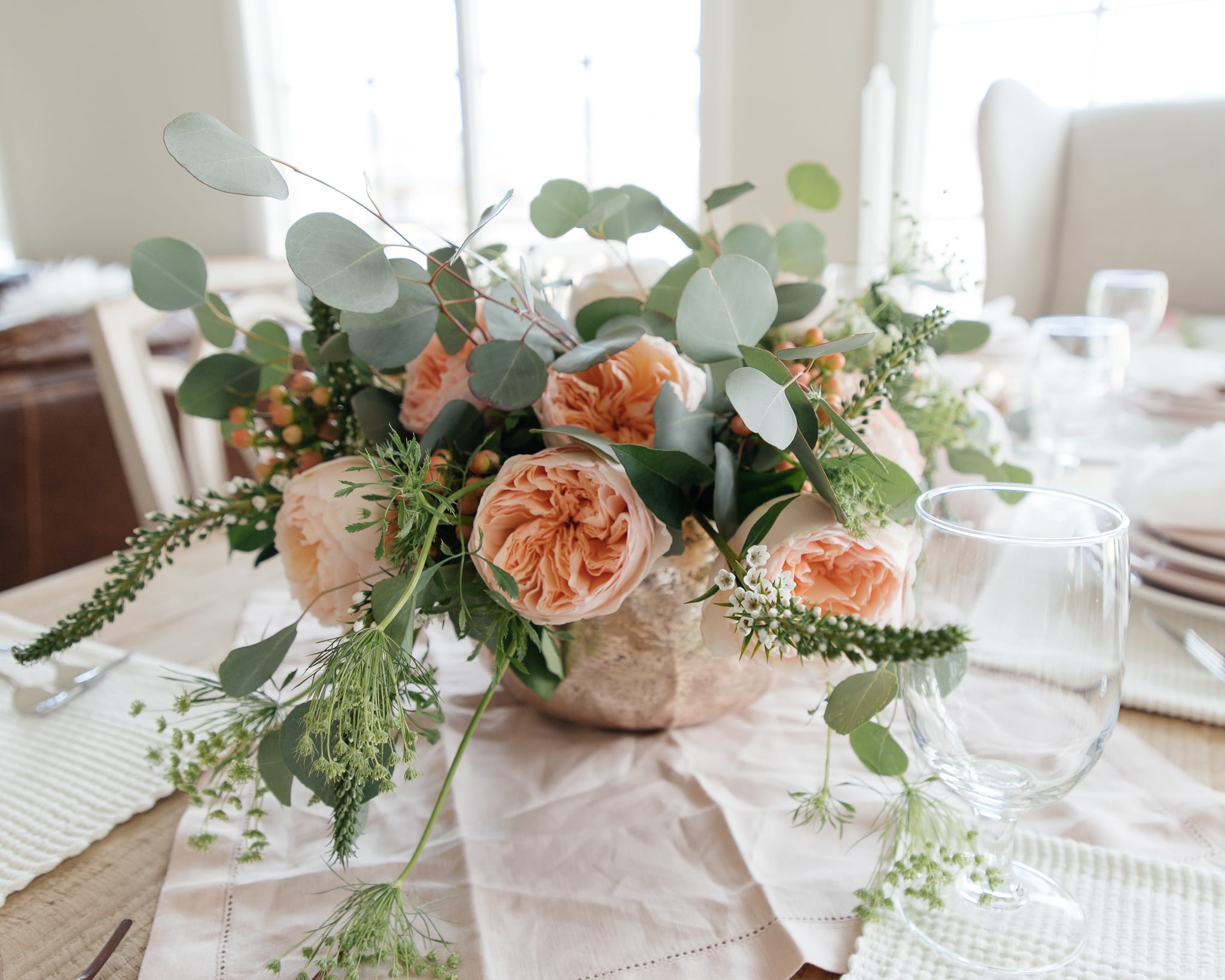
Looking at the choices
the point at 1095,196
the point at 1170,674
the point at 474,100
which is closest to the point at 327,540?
the point at 1170,674

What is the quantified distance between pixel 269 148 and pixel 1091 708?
4.45 meters

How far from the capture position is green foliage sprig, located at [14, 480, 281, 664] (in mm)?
483

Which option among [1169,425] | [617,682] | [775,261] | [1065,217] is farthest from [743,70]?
[617,682]

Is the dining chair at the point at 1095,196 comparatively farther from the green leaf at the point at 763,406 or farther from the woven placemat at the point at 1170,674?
the green leaf at the point at 763,406

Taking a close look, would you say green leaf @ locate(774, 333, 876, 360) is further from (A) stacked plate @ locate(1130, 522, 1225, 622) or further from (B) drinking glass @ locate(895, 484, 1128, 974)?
(A) stacked plate @ locate(1130, 522, 1225, 622)

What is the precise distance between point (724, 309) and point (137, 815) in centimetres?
46

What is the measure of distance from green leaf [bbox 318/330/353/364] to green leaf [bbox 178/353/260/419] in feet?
0.37

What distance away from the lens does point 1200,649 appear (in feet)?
2.10

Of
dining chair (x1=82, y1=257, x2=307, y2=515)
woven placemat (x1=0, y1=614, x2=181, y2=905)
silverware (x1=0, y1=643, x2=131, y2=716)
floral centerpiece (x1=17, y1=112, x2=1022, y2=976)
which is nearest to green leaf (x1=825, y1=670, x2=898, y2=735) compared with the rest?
floral centerpiece (x1=17, y1=112, x2=1022, y2=976)

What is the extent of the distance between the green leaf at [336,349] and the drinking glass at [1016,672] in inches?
13.5

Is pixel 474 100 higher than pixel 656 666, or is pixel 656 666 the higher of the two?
pixel 474 100

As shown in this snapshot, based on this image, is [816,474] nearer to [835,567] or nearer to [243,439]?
[835,567]

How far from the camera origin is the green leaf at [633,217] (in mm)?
549

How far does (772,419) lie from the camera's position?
0.38 metres
